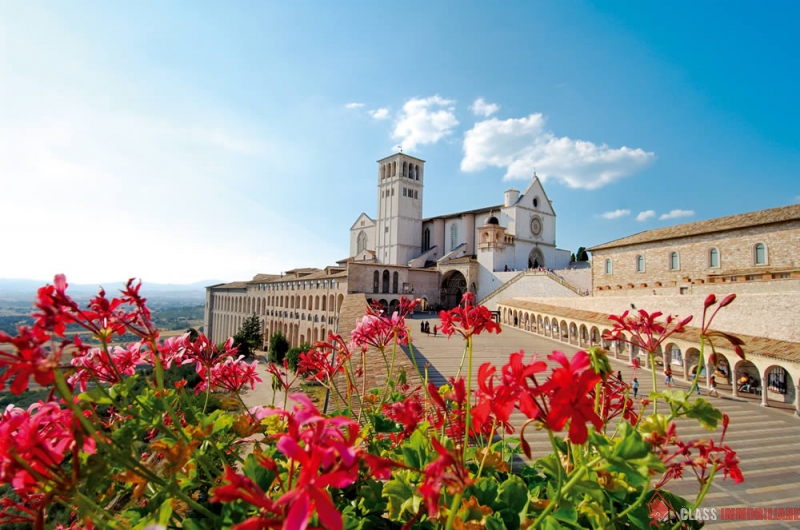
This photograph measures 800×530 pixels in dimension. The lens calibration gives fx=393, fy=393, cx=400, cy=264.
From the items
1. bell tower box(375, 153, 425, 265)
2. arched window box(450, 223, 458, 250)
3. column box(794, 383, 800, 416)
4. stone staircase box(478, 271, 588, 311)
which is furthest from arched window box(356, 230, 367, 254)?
column box(794, 383, 800, 416)

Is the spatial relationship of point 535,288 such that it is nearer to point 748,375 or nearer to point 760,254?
point 760,254

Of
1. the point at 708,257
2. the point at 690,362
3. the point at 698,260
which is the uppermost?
the point at 708,257

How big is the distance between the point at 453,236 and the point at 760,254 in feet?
96.7

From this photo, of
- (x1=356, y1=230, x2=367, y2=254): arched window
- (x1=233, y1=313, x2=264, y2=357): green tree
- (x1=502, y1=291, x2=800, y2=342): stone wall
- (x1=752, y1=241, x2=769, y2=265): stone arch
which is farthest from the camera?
(x1=356, y1=230, x2=367, y2=254): arched window

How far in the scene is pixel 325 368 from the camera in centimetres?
204

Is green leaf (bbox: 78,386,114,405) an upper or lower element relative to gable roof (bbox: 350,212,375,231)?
lower

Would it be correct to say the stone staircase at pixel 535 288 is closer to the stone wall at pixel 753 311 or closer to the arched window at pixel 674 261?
the arched window at pixel 674 261

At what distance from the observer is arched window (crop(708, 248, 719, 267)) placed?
1855cm

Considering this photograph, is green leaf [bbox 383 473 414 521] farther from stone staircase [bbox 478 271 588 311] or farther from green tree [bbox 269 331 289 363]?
green tree [bbox 269 331 289 363]

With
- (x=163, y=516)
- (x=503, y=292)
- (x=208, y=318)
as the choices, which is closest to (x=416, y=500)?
(x=163, y=516)

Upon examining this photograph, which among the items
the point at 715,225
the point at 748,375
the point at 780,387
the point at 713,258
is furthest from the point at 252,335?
the point at 780,387

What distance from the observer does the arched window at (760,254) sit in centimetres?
1678

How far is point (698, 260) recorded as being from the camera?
19.2 m

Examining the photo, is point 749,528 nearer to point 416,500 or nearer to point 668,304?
point 416,500
